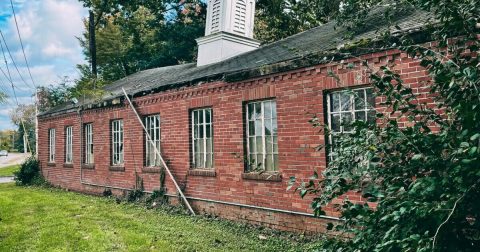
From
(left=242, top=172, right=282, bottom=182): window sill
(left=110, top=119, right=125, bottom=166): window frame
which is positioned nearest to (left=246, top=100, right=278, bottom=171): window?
(left=242, top=172, right=282, bottom=182): window sill

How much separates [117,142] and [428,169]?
12769 millimetres

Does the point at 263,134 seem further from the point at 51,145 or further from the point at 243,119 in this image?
the point at 51,145

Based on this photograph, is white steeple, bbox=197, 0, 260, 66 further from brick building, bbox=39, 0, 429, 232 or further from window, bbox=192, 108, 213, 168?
window, bbox=192, 108, 213, 168

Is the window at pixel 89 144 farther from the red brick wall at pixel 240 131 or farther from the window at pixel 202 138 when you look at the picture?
the window at pixel 202 138

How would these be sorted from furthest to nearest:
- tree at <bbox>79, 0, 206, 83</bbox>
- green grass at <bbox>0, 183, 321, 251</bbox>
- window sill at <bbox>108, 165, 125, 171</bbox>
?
tree at <bbox>79, 0, 206, 83</bbox>, window sill at <bbox>108, 165, 125, 171</bbox>, green grass at <bbox>0, 183, 321, 251</bbox>

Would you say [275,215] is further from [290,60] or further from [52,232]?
[52,232]

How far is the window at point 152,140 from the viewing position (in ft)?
39.5

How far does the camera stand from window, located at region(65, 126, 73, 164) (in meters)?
17.5

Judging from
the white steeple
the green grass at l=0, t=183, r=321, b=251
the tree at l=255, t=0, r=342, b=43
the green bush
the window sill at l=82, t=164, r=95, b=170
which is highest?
the tree at l=255, t=0, r=342, b=43

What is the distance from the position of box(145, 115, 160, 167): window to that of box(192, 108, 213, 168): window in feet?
6.26

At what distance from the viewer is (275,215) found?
317 inches

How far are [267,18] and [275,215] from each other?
1927 centimetres

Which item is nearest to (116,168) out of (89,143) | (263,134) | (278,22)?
(89,143)

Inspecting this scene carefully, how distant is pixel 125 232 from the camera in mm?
7836
